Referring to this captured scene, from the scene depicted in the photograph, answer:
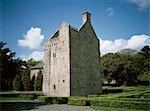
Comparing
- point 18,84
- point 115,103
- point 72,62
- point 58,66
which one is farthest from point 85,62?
point 18,84

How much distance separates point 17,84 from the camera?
5088cm

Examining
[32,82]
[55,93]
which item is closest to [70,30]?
[55,93]

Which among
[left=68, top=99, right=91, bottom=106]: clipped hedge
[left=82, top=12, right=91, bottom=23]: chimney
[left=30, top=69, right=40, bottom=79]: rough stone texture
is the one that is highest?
[left=82, top=12, right=91, bottom=23]: chimney

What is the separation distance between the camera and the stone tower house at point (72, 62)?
30.0 metres

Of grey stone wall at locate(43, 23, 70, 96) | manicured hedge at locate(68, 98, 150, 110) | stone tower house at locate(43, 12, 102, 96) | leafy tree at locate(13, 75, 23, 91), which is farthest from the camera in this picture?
leafy tree at locate(13, 75, 23, 91)

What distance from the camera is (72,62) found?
30.2 m

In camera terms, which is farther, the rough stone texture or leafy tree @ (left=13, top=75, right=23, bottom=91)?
the rough stone texture

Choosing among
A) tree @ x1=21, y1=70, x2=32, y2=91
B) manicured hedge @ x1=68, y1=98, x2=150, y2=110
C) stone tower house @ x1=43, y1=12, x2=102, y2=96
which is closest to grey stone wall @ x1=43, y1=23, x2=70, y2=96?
stone tower house @ x1=43, y1=12, x2=102, y2=96

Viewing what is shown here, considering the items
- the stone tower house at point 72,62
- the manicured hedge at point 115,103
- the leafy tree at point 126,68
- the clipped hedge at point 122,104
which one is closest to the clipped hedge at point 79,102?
the manicured hedge at point 115,103

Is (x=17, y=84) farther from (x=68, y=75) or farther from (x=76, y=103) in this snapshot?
(x=76, y=103)

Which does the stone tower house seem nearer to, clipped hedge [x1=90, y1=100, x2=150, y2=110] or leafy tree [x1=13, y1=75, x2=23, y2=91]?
clipped hedge [x1=90, y1=100, x2=150, y2=110]

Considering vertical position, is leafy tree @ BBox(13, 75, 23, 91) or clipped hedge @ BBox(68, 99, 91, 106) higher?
leafy tree @ BBox(13, 75, 23, 91)

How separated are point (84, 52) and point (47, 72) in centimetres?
721

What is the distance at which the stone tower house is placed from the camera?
30.0 metres
